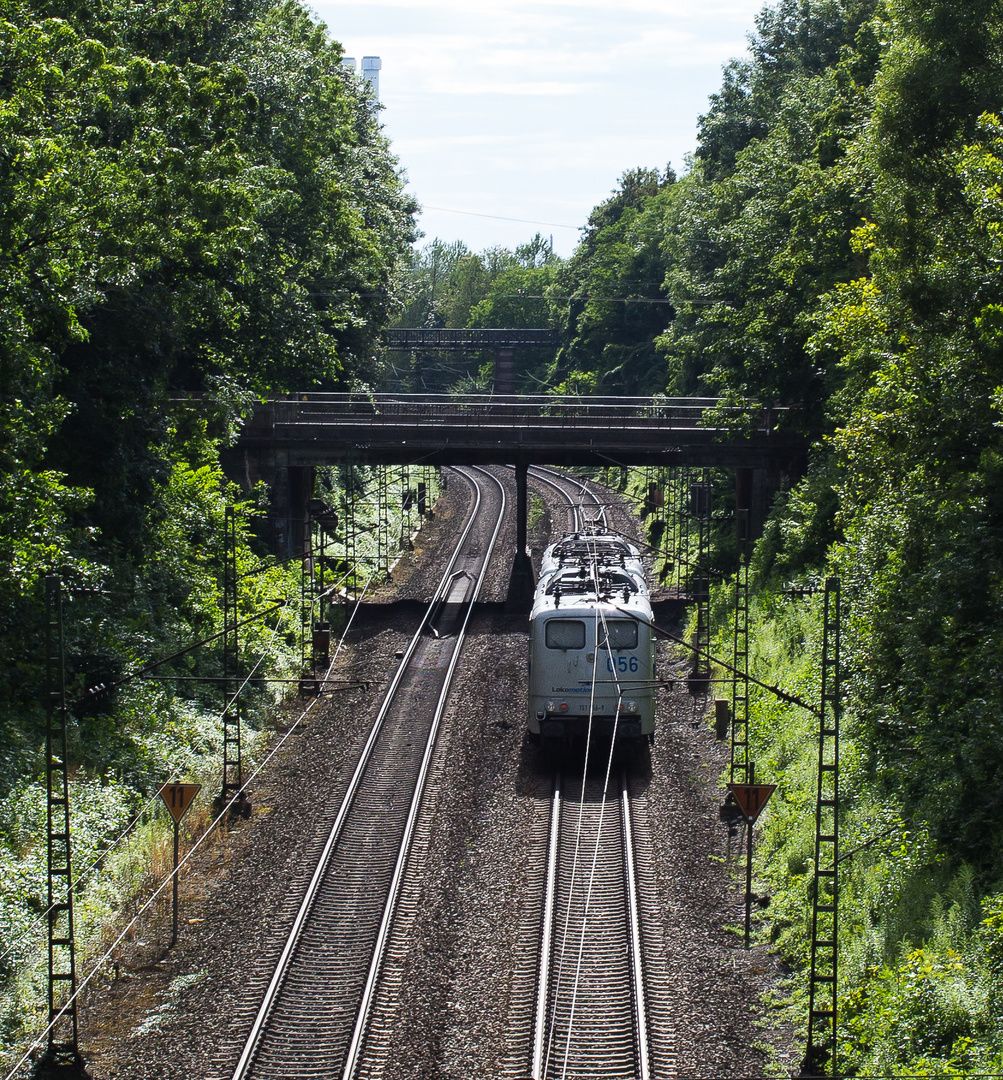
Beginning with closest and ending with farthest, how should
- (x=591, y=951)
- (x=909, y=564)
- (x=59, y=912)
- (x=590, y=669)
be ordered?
(x=59, y=912), (x=591, y=951), (x=909, y=564), (x=590, y=669)

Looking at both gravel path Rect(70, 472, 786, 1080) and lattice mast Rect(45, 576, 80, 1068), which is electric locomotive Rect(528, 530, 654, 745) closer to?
gravel path Rect(70, 472, 786, 1080)

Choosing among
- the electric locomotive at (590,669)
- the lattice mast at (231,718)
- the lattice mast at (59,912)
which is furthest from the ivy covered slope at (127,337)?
the electric locomotive at (590,669)

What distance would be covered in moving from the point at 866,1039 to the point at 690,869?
5.26 m

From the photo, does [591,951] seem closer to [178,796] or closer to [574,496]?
[178,796]

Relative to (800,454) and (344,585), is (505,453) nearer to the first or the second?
(344,585)

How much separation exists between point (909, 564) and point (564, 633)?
6037 mm

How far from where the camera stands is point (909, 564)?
18.7 meters

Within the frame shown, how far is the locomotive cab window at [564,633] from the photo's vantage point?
21.2 meters

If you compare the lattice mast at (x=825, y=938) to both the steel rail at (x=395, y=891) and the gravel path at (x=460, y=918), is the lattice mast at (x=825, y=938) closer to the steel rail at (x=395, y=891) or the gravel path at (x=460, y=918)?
the gravel path at (x=460, y=918)

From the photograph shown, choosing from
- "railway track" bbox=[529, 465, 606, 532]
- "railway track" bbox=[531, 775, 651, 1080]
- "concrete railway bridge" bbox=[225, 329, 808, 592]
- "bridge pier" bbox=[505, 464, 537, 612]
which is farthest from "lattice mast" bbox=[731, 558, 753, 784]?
"railway track" bbox=[529, 465, 606, 532]

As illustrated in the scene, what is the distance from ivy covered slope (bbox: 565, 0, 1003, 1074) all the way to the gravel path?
3.77 ft

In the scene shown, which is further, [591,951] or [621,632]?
[621,632]

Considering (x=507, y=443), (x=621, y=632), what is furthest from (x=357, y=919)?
(x=507, y=443)

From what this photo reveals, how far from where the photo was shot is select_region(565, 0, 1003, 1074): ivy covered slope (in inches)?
523
